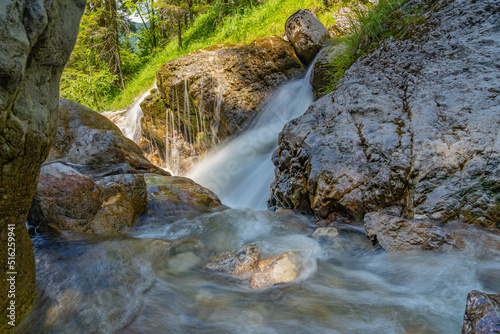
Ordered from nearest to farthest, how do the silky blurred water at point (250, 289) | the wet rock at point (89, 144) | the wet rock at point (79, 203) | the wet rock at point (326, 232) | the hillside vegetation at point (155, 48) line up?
the silky blurred water at point (250, 289) → the wet rock at point (79, 203) → the wet rock at point (326, 232) → the wet rock at point (89, 144) → the hillside vegetation at point (155, 48)

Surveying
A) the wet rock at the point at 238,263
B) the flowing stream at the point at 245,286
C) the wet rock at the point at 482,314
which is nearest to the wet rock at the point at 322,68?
the flowing stream at the point at 245,286

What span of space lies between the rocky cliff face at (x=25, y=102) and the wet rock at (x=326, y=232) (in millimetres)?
2660

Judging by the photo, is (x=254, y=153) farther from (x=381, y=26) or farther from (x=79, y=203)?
(x=79, y=203)

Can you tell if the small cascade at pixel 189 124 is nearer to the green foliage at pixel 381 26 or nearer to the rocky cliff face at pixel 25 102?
the green foliage at pixel 381 26

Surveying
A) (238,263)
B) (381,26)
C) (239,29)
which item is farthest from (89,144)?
(239,29)

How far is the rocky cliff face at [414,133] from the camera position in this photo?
2.94 m

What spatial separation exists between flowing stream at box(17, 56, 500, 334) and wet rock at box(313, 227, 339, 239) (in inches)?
3.1

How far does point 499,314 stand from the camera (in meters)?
1.40

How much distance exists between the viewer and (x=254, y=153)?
7.57 m

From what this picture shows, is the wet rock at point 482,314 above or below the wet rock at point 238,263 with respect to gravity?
below

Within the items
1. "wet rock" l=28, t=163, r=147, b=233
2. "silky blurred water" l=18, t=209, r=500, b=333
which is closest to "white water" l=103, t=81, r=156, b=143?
"wet rock" l=28, t=163, r=147, b=233

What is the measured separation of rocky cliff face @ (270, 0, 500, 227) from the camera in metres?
2.94

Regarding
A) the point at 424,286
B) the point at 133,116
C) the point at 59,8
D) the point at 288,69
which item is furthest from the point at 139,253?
the point at 133,116

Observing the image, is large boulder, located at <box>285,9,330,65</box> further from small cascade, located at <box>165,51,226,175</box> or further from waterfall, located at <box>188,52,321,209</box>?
small cascade, located at <box>165,51,226,175</box>
